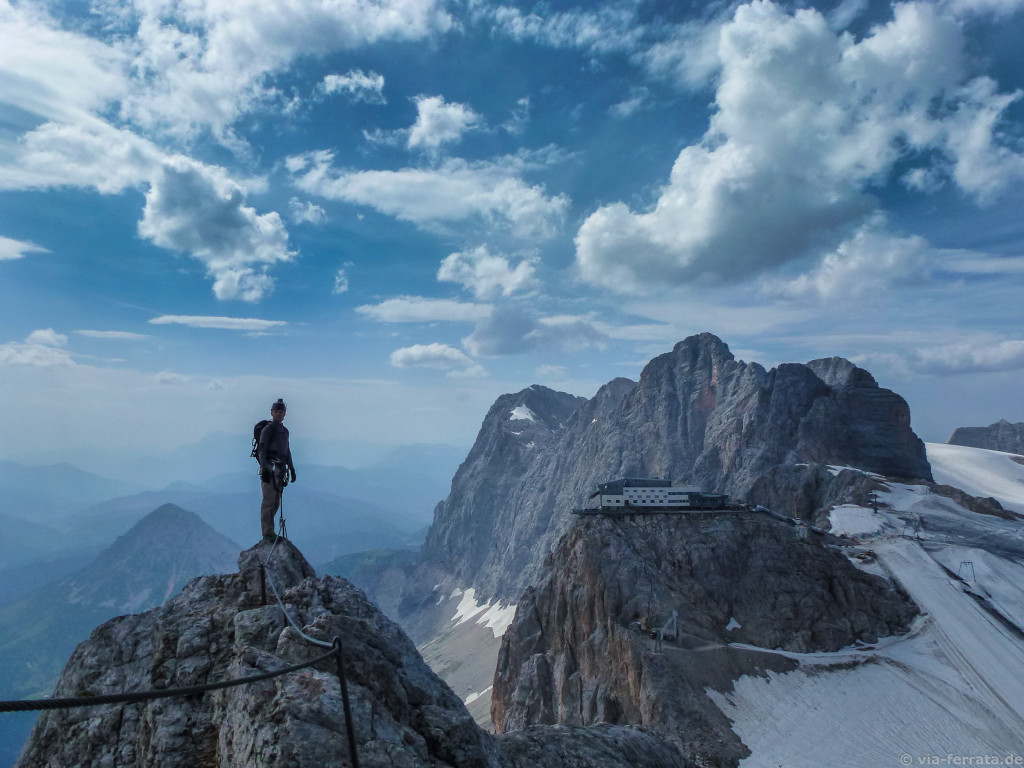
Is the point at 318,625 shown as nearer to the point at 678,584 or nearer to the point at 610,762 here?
the point at 610,762

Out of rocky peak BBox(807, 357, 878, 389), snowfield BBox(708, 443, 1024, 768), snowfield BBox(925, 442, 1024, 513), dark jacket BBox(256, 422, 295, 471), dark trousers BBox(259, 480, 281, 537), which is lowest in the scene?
snowfield BBox(708, 443, 1024, 768)

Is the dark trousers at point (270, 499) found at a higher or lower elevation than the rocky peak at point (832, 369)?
lower

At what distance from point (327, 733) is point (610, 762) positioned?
865 cm

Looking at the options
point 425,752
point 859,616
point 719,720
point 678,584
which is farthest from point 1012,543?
point 425,752

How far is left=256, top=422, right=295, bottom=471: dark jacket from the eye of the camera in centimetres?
1504

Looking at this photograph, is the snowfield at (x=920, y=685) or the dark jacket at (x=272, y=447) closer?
the dark jacket at (x=272, y=447)

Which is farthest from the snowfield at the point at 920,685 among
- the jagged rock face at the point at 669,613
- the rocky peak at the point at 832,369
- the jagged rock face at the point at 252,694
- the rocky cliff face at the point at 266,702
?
the rocky peak at the point at 832,369

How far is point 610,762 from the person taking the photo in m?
14.0

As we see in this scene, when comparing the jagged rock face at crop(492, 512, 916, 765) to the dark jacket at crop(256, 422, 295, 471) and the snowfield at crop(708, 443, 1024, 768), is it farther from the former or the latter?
the dark jacket at crop(256, 422, 295, 471)

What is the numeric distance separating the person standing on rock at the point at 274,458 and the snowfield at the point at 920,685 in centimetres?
4250

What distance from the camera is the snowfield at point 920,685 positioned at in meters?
41.9

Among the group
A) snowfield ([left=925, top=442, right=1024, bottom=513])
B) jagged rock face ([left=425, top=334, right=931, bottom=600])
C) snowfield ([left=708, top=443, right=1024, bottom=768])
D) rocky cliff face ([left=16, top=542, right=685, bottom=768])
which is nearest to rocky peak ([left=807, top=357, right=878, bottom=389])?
jagged rock face ([left=425, top=334, right=931, bottom=600])

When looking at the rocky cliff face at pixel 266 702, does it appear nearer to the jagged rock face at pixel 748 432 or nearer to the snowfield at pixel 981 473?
the jagged rock face at pixel 748 432

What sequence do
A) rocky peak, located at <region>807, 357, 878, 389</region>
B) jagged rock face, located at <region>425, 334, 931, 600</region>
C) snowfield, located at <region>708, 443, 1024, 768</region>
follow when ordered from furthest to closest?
rocky peak, located at <region>807, 357, 878, 389</region>
jagged rock face, located at <region>425, 334, 931, 600</region>
snowfield, located at <region>708, 443, 1024, 768</region>
